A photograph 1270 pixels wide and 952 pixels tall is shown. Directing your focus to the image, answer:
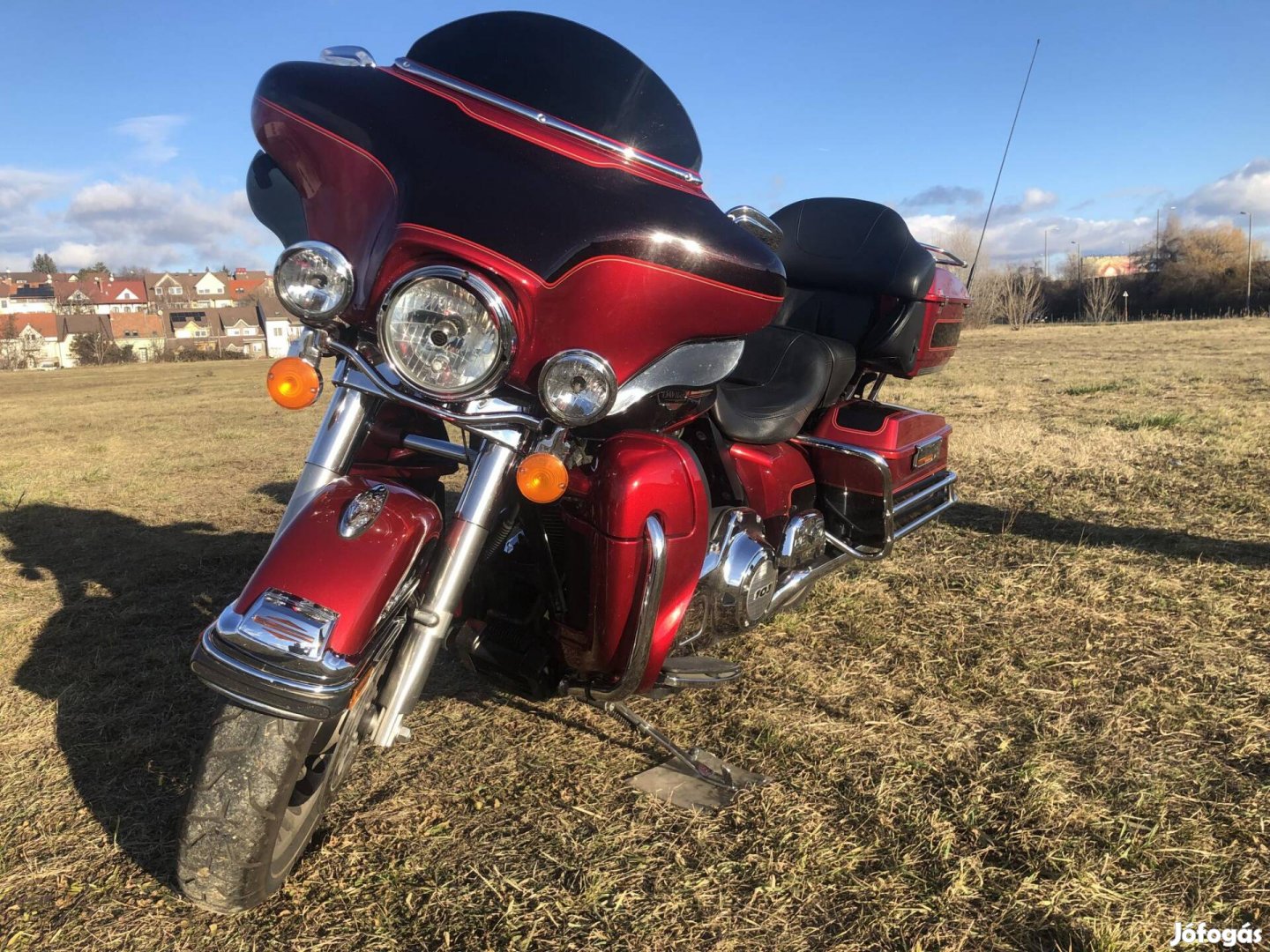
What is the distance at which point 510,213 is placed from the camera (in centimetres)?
174

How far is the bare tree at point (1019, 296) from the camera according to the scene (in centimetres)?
3225

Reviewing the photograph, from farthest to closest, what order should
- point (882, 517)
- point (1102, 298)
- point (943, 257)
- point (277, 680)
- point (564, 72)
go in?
point (1102, 298), point (943, 257), point (882, 517), point (564, 72), point (277, 680)

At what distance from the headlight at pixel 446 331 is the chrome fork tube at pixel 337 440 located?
0.29m

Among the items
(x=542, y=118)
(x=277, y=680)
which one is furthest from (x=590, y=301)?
(x=277, y=680)

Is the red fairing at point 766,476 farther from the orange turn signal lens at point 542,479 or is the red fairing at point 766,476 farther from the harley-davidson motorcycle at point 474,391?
the orange turn signal lens at point 542,479

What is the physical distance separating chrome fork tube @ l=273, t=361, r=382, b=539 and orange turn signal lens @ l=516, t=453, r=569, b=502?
1.58ft

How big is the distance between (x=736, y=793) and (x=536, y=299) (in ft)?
4.47

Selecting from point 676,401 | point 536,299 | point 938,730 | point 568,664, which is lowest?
point 938,730

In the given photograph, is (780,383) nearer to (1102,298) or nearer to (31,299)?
(1102,298)

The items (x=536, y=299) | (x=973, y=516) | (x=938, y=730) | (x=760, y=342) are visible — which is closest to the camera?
(x=536, y=299)

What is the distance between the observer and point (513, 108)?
1851 millimetres

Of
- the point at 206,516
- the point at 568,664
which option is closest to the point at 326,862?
the point at 568,664

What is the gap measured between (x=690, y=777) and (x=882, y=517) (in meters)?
1.29

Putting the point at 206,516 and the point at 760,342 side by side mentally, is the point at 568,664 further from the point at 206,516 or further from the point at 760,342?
the point at 206,516
